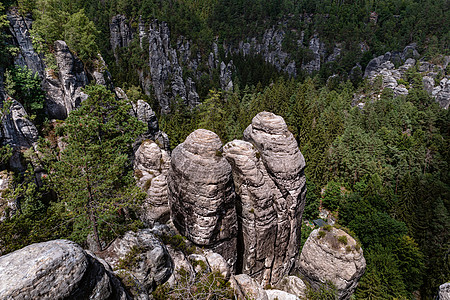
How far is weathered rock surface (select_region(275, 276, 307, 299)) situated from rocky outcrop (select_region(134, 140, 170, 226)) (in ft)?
34.5

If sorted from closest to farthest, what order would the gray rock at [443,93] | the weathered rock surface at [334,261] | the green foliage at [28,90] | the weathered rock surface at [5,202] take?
the weathered rock surface at [5,202], the weathered rock surface at [334,261], the green foliage at [28,90], the gray rock at [443,93]

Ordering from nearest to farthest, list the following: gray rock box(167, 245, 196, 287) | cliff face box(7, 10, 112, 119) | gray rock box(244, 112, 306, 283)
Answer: gray rock box(167, 245, 196, 287)
gray rock box(244, 112, 306, 283)
cliff face box(7, 10, 112, 119)

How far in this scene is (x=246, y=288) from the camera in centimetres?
1330

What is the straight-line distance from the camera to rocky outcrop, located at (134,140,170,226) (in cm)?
1883

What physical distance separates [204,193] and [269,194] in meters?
5.28

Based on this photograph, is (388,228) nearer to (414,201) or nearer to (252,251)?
(414,201)

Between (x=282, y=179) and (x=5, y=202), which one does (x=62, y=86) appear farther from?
(x=282, y=179)

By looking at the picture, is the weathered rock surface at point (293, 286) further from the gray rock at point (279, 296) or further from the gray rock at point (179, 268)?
the gray rock at point (179, 268)

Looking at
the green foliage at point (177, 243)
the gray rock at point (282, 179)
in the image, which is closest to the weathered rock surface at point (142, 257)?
the green foliage at point (177, 243)

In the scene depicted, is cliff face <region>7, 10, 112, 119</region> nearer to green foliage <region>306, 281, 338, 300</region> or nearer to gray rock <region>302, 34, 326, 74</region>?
green foliage <region>306, 281, 338, 300</region>

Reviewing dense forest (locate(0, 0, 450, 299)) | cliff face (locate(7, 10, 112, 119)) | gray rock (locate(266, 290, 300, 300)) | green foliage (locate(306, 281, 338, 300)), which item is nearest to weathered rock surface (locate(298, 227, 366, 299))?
green foliage (locate(306, 281, 338, 300))

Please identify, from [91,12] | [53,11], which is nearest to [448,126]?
[53,11]

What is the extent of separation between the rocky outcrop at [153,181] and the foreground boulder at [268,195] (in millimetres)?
6362

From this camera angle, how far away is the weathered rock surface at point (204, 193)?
47.4 feet
